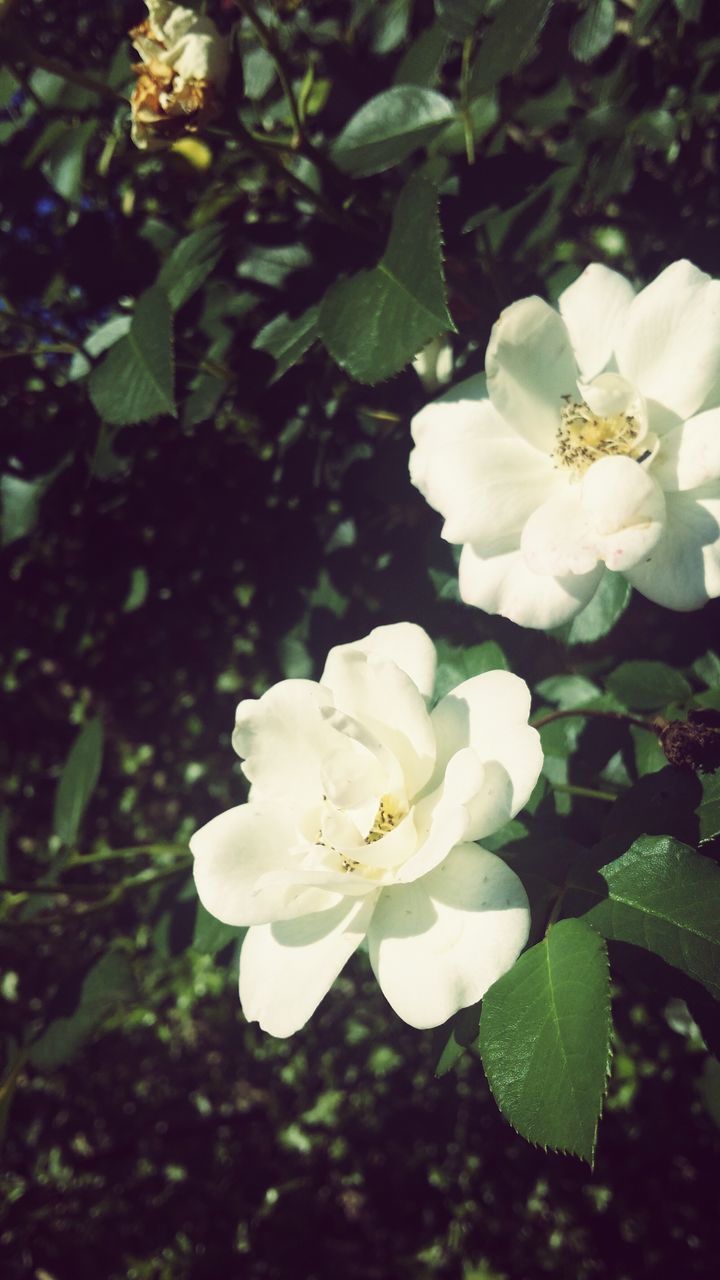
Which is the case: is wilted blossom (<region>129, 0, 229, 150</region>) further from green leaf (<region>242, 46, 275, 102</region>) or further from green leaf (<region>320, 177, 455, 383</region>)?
green leaf (<region>242, 46, 275, 102</region>)

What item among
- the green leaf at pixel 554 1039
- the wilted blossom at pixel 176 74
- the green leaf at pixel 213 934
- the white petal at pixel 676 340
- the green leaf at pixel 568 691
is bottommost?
the green leaf at pixel 568 691

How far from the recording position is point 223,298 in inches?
53.8

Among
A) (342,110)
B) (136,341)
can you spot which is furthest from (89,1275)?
(342,110)

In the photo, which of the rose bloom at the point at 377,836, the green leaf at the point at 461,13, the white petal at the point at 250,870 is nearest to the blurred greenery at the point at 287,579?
the green leaf at the point at 461,13

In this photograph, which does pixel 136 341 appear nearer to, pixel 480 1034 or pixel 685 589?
pixel 685 589

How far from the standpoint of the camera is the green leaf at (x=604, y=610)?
1.05 meters

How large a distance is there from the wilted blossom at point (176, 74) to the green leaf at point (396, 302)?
24cm

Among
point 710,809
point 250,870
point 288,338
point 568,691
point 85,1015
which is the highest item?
point 288,338

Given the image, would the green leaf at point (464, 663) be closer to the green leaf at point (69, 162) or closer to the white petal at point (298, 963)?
the white petal at point (298, 963)

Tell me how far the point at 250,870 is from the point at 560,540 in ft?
1.54

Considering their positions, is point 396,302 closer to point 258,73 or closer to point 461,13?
point 461,13

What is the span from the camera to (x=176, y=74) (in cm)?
92

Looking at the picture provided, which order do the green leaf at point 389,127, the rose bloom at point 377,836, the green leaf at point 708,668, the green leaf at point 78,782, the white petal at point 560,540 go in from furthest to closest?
the green leaf at point 78,782 < the green leaf at point 708,668 < the green leaf at point 389,127 < the white petal at point 560,540 < the rose bloom at point 377,836

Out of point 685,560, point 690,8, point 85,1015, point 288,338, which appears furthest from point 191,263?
point 85,1015
